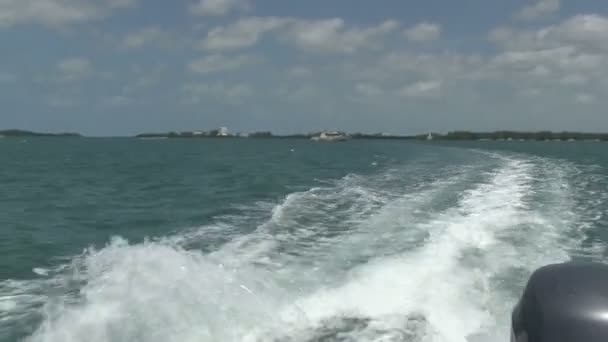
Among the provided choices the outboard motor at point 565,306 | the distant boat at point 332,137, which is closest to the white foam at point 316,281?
the outboard motor at point 565,306

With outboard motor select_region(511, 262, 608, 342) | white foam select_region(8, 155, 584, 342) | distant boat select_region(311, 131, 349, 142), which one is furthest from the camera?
distant boat select_region(311, 131, 349, 142)

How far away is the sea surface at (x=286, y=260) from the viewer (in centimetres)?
558

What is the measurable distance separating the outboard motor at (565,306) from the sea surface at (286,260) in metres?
1.79

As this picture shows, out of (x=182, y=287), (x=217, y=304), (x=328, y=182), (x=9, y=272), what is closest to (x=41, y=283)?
(x=9, y=272)

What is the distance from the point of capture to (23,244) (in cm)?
971

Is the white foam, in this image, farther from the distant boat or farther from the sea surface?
the distant boat

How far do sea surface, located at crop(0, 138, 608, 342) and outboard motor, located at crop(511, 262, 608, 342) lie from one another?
1788mm

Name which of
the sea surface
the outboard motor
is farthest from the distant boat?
the outboard motor

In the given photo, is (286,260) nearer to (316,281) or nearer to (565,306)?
(316,281)

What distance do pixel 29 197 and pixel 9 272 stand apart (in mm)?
9654

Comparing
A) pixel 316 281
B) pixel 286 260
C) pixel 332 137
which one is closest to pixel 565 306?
pixel 316 281

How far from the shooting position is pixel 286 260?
8234 mm

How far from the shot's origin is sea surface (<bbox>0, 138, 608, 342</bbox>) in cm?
558

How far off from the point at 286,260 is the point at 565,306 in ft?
17.3
